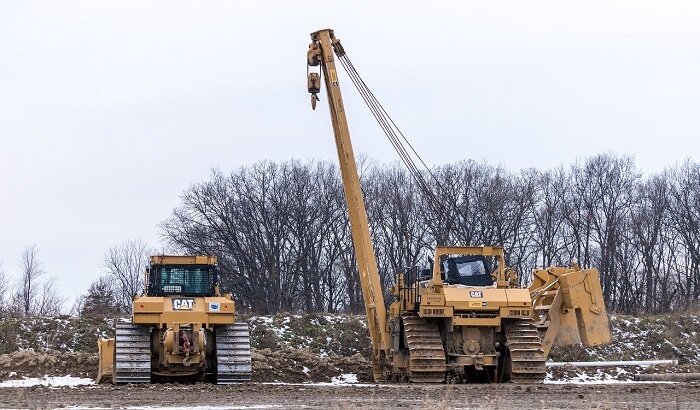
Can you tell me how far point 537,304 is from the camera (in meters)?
28.3

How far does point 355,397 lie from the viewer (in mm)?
18328

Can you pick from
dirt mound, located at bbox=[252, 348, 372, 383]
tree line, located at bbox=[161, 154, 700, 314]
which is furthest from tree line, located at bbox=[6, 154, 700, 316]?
dirt mound, located at bbox=[252, 348, 372, 383]

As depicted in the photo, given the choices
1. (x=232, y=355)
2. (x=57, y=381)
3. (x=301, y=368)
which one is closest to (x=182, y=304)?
(x=232, y=355)

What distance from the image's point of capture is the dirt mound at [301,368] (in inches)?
1109

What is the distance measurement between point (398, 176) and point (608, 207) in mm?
14026

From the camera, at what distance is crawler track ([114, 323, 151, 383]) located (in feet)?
76.2

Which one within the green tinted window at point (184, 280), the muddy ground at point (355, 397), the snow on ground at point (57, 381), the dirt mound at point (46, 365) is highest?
the green tinted window at point (184, 280)

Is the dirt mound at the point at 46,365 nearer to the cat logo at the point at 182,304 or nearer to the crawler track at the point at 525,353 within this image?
the cat logo at the point at 182,304

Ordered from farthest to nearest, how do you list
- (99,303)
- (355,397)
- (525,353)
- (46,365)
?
(99,303) < (46,365) < (525,353) < (355,397)

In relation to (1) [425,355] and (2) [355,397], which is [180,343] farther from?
(2) [355,397]

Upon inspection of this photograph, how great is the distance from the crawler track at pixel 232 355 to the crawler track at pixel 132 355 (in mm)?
1485

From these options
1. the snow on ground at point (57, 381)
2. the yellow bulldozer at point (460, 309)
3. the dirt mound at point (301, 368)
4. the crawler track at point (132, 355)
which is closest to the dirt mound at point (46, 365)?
→ the snow on ground at point (57, 381)

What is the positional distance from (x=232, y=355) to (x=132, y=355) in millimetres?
2112

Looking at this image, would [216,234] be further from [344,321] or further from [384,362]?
[384,362]
